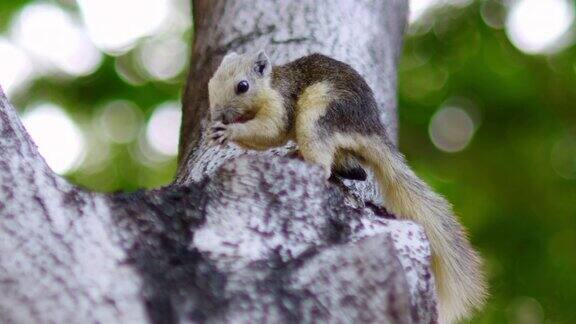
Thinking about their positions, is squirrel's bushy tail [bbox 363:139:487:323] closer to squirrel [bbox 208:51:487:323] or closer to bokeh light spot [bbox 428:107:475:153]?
squirrel [bbox 208:51:487:323]

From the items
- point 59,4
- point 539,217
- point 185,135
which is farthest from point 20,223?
point 59,4

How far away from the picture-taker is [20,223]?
2.10 meters

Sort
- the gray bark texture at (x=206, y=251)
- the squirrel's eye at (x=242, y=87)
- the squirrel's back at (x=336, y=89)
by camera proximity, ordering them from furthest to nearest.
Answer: the squirrel's eye at (x=242, y=87) → the squirrel's back at (x=336, y=89) → the gray bark texture at (x=206, y=251)

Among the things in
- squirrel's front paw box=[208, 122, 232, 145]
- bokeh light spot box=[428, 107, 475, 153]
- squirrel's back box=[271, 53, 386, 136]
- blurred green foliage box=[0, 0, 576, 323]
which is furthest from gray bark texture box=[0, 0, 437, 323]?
bokeh light spot box=[428, 107, 475, 153]

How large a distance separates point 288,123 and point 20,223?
56.9 inches

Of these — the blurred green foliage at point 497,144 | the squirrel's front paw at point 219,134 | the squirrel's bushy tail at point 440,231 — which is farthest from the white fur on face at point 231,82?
the blurred green foliage at point 497,144

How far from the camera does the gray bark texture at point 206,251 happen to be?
2064 mm

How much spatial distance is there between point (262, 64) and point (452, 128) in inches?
102

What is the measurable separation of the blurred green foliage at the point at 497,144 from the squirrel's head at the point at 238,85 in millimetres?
1872

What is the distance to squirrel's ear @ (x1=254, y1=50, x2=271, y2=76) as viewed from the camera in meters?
3.38

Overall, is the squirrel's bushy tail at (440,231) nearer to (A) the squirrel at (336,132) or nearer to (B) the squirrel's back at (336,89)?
(A) the squirrel at (336,132)

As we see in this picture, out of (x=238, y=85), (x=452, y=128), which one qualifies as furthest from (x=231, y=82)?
(x=452, y=128)

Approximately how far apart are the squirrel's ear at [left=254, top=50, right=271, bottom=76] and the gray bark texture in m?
0.97

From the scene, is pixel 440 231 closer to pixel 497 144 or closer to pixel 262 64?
pixel 262 64
